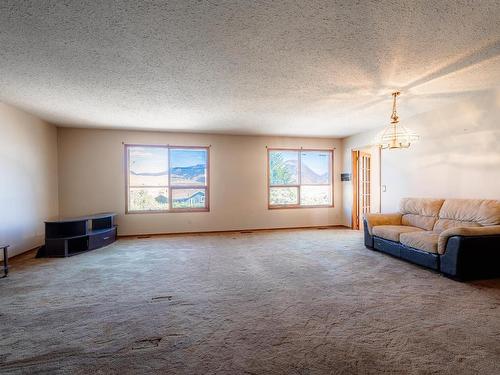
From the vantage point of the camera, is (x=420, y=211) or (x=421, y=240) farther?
(x=420, y=211)

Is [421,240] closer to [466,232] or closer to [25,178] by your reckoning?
[466,232]

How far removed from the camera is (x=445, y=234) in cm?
341

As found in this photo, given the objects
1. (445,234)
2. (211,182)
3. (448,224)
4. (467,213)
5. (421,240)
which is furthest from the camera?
(211,182)

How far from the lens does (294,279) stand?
3.37m

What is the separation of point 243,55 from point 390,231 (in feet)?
12.2

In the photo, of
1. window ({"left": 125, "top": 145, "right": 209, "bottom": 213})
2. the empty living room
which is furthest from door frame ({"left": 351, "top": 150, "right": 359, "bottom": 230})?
window ({"left": 125, "top": 145, "right": 209, "bottom": 213})

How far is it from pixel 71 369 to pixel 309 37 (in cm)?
324

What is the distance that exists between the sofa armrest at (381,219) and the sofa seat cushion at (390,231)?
0.14 metres

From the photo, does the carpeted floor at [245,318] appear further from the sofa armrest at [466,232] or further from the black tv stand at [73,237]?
the sofa armrest at [466,232]

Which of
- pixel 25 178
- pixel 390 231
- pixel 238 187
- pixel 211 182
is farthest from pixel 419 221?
pixel 25 178

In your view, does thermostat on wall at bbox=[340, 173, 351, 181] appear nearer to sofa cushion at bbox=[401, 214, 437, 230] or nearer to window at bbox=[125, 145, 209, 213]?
sofa cushion at bbox=[401, 214, 437, 230]

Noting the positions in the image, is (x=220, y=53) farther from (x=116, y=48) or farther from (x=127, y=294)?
(x=127, y=294)

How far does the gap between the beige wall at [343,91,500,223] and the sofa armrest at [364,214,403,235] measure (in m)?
0.71

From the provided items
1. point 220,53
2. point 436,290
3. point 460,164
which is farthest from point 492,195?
point 220,53
